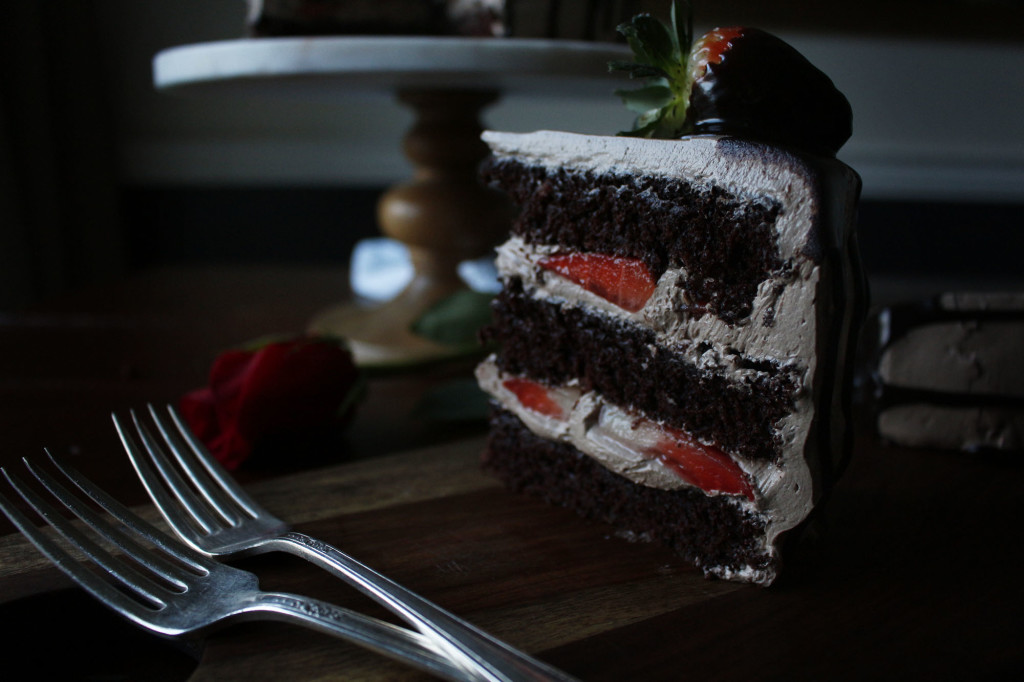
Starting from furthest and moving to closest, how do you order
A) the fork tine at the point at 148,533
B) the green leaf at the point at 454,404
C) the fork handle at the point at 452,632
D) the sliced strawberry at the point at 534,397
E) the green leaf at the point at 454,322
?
1. the green leaf at the point at 454,322
2. the green leaf at the point at 454,404
3. the sliced strawberry at the point at 534,397
4. the fork tine at the point at 148,533
5. the fork handle at the point at 452,632

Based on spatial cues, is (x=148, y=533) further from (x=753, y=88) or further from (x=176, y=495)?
(x=753, y=88)

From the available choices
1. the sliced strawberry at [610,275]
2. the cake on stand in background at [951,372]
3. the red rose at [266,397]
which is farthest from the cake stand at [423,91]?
the cake on stand in background at [951,372]


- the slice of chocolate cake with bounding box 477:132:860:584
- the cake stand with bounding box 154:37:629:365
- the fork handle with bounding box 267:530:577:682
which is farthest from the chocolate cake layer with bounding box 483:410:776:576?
the cake stand with bounding box 154:37:629:365

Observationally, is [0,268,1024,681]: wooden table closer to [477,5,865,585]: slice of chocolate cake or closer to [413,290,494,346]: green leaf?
[477,5,865,585]: slice of chocolate cake

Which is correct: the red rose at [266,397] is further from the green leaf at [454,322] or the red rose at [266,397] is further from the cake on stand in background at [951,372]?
the cake on stand in background at [951,372]

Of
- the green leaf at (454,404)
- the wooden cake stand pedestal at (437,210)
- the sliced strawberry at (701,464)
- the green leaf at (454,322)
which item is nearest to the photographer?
the sliced strawberry at (701,464)

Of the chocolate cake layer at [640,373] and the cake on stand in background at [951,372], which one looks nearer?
the chocolate cake layer at [640,373]

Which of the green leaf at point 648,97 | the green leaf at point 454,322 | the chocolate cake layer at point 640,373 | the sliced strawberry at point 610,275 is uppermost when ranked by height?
the green leaf at point 648,97

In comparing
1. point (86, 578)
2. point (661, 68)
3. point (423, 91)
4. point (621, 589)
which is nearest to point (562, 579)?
point (621, 589)
